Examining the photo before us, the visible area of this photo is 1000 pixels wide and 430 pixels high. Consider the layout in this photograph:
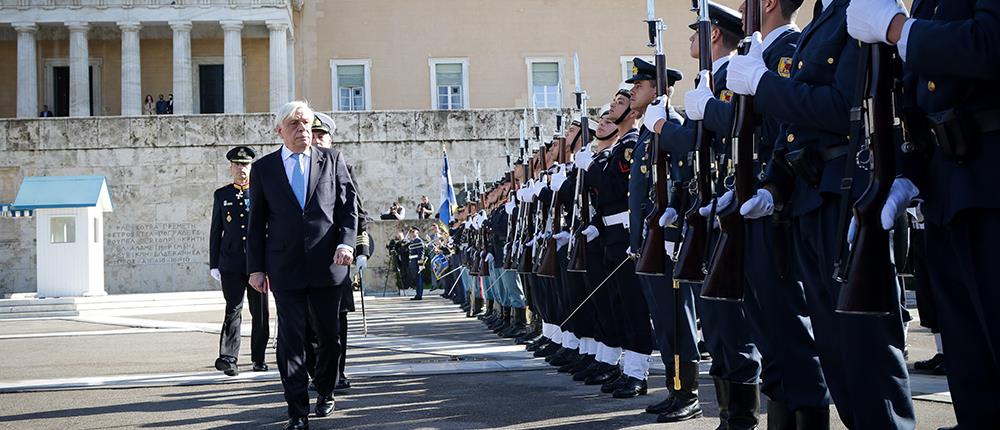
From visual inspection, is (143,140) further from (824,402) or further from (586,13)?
(824,402)

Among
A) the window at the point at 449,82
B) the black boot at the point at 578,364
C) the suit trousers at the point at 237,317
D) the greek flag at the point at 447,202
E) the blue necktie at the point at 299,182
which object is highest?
the window at the point at 449,82

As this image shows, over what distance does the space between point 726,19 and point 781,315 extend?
1798 millimetres

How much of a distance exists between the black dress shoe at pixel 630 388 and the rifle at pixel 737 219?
102 inches

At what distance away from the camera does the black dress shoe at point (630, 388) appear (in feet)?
22.2

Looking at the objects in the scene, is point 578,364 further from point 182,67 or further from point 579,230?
point 182,67

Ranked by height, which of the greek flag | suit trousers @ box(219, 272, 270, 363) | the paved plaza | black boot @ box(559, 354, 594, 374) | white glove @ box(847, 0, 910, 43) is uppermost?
A: the greek flag

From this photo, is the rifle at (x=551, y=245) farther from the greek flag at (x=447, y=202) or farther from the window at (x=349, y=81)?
the window at (x=349, y=81)

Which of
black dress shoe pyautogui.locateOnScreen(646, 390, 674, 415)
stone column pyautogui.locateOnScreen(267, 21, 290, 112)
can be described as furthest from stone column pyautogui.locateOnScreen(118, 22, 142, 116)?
black dress shoe pyautogui.locateOnScreen(646, 390, 674, 415)

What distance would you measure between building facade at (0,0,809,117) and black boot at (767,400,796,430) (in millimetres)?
41036

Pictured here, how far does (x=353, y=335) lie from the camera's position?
13.0 metres

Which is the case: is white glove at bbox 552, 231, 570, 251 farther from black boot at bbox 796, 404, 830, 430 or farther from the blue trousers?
the blue trousers

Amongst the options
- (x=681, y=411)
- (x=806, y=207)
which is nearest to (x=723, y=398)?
(x=681, y=411)

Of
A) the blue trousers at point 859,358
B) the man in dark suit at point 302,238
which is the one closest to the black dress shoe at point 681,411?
the man in dark suit at point 302,238

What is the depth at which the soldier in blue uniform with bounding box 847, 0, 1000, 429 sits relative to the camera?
9.12ft
